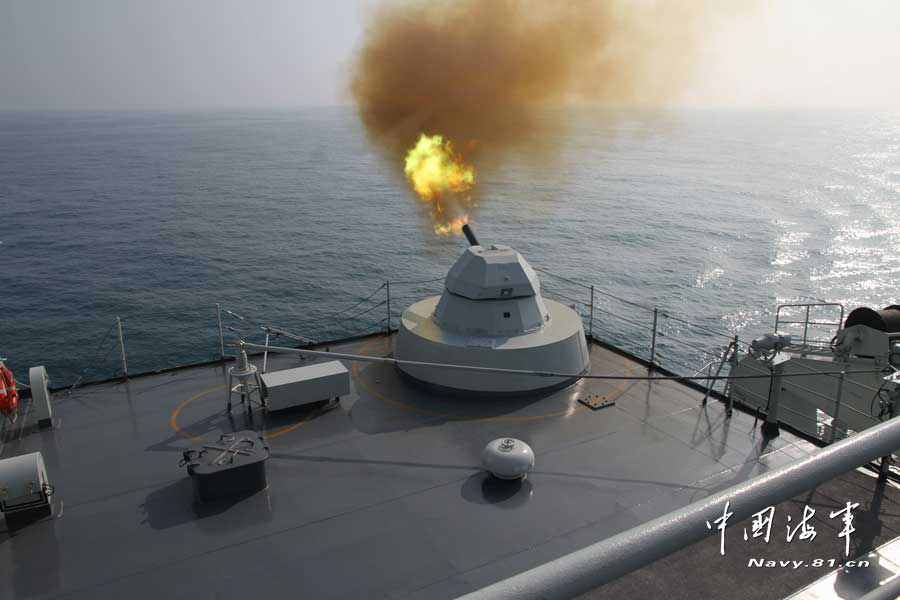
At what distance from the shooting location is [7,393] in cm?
1136

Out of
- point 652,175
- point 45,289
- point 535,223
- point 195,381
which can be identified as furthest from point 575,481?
point 652,175

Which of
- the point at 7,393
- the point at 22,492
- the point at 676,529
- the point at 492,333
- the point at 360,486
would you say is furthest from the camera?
the point at 492,333

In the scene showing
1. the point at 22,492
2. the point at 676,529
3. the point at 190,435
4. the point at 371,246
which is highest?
the point at 676,529

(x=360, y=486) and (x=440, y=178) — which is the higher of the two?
(x=440, y=178)

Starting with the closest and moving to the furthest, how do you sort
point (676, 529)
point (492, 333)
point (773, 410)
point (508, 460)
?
point (676, 529)
point (508, 460)
point (773, 410)
point (492, 333)

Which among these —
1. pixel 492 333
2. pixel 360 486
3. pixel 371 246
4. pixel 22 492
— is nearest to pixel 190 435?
pixel 22 492

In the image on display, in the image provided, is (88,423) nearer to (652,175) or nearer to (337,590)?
(337,590)

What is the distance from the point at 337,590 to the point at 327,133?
116 m

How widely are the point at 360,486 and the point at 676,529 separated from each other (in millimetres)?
8982

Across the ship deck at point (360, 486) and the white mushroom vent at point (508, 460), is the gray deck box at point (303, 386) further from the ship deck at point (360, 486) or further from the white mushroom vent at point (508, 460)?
the white mushroom vent at point (508, 460)

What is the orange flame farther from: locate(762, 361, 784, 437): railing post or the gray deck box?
locate(762, 361, 784, 437): railing post

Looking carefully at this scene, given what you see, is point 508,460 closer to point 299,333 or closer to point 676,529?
point 676,529

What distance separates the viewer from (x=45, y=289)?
30.8 metres

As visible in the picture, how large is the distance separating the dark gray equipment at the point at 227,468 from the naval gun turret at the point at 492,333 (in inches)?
165
